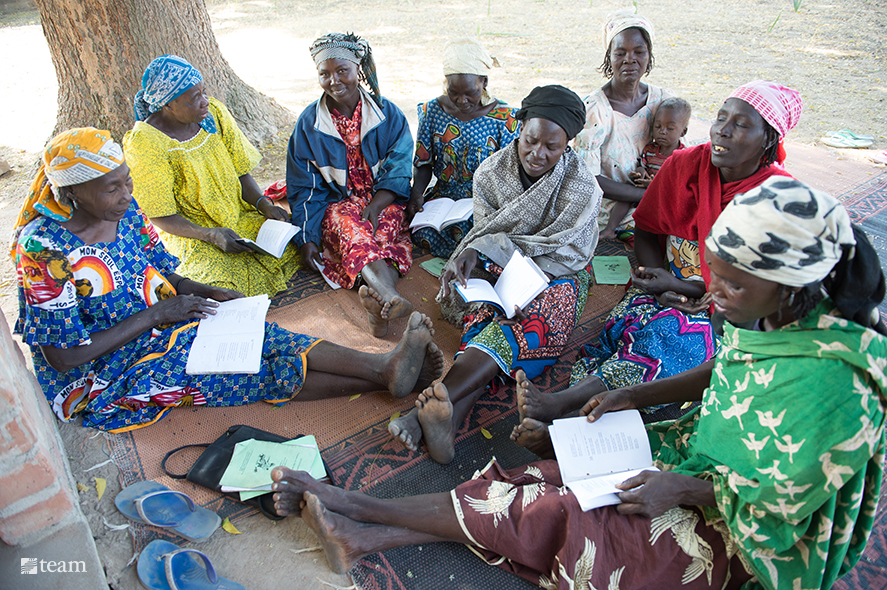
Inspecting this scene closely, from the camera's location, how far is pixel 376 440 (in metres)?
2.50

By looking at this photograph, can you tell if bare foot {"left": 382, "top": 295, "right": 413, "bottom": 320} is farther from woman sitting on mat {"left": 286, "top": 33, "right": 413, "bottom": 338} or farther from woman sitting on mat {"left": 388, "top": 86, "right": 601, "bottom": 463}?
woman sitting on mat {"left": 286, "top": 33, "right": 413, "bottom": 338}

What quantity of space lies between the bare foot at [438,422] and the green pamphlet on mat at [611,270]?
1815 mm

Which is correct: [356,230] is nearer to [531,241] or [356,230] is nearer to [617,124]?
Result: [531,241]

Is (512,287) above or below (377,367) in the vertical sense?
above

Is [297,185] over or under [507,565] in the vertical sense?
over

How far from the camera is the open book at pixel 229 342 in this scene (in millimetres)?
2424

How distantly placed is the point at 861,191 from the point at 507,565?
4.78 meters

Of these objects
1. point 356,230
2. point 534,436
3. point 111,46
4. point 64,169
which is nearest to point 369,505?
point 534,436

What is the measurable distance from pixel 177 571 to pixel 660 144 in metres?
3.79

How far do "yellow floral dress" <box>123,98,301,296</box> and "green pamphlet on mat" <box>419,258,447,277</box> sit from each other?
3.02ft

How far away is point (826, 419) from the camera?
1378 millimetres

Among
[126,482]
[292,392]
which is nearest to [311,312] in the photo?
[292,392]

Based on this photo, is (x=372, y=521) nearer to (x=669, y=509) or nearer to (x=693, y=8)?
(x=669, y=509)

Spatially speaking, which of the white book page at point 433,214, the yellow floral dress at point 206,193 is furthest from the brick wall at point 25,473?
the white book page at point 433,214
